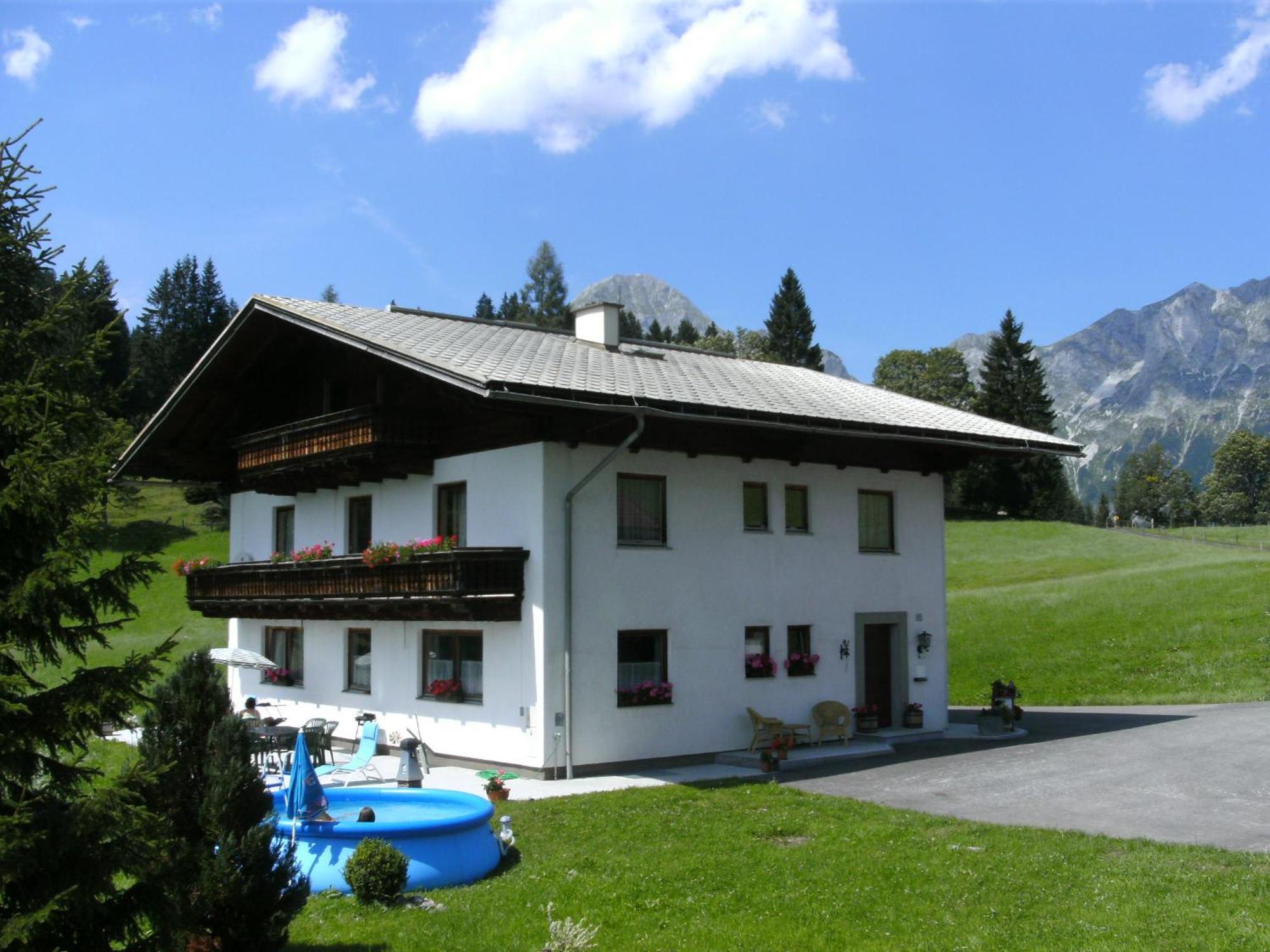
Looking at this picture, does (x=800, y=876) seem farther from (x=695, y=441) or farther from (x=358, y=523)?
(x=358, y=523)

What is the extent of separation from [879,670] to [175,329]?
244ft

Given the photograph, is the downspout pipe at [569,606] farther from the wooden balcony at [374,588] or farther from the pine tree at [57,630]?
the pine tree at [57,630]

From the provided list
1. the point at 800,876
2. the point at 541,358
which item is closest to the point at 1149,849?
the point at 800,876

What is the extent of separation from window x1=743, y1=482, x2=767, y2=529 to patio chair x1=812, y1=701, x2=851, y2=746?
3.39 m

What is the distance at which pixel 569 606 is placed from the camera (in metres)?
18.4

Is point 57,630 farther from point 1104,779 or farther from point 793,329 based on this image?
point 793,329

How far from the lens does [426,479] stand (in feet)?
68.8

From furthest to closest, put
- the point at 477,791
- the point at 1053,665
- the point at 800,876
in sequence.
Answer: the point at 1053,665, the point at 477,791, the point at 800,876

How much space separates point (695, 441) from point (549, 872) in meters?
9.86

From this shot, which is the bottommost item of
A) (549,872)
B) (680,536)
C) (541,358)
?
(549,872)

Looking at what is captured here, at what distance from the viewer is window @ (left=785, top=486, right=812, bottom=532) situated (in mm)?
21844

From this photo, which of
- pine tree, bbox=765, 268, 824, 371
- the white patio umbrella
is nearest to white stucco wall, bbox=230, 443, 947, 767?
the white patio umbrella

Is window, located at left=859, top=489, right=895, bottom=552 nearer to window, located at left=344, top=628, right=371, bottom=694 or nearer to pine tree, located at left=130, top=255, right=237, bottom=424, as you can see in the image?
window, located at left=344, top=628, right=371, bottom=694

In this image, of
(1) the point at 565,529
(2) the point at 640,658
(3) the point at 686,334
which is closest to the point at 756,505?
(2) the point at 640,658
